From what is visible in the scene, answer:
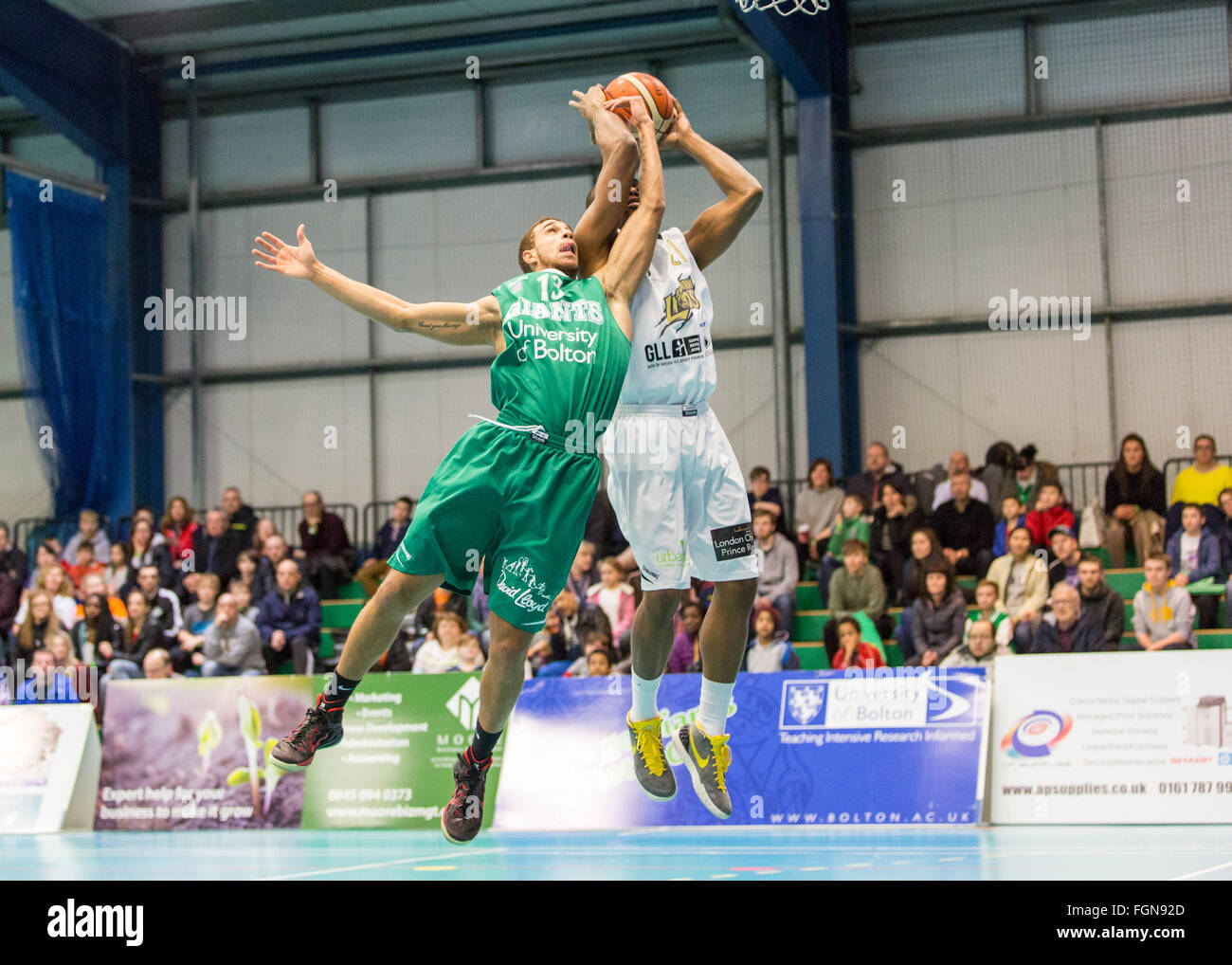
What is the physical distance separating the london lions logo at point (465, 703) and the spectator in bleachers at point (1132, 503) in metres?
6.42

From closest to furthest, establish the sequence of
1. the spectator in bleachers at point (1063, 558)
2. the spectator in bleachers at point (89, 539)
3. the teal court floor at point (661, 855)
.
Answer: the teal court floor at point (661, 855) < the spectator in bleachers at point (1063, 558) < the spectator in bleachers at point (89, 539)

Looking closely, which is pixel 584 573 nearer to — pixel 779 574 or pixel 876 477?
pixel 779 574

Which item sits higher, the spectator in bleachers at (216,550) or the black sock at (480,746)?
the spectator in bleachers at (216,550)

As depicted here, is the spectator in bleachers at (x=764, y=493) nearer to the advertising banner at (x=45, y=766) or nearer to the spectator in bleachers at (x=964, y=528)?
the spectator in bleachers at (x=964, y=528)

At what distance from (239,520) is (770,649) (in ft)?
20.9

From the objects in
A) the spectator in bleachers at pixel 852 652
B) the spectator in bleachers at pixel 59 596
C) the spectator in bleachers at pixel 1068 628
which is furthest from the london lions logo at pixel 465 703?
the spectator in bleachers at pixel 59 596

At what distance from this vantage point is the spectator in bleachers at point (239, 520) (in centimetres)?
1553

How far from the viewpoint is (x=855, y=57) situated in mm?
18656

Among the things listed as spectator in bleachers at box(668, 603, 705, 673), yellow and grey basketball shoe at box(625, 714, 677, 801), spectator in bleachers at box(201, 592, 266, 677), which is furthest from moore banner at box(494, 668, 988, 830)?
yellow and grey basketball shoe at box(625, 714, 677, 801)

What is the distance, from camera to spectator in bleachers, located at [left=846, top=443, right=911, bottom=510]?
15.0 meters

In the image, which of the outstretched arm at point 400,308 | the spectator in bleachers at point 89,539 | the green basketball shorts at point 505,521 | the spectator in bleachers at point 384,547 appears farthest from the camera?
the spectator in bleachers at point 89,539

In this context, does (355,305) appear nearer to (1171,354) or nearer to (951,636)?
(951,636)

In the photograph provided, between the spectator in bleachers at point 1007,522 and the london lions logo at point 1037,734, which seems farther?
the spectator in bleachers at point 1007,522

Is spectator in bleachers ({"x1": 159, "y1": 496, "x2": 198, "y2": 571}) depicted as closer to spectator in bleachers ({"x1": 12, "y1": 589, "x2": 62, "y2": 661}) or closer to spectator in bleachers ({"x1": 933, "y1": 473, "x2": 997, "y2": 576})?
spectator in bleachers ({"x1": 12, "y1": 589, "x2": 62, "y2": 661})
